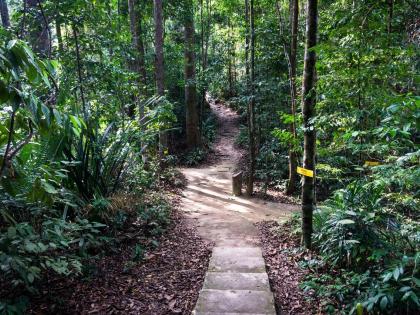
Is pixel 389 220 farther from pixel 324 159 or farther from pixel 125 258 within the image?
pixel 324 159

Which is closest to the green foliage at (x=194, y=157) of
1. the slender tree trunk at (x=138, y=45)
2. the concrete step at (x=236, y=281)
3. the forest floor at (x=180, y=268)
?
the slender tree trunk at (x=138, y=45)

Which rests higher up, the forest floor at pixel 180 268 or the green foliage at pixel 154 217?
the green foliage at pixel 154 217

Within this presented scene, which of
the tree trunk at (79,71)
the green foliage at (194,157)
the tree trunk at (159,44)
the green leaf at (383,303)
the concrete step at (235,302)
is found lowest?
the concrete step at (235,302)

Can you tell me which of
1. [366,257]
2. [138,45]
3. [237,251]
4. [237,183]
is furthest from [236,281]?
[138,45]

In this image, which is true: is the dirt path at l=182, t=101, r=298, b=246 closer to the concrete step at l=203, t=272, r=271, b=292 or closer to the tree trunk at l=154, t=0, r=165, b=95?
the concrete step at l=203, t=272, r=271, b=292

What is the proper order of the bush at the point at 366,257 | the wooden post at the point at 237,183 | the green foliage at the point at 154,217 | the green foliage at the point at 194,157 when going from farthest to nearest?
1. the green foliage at the point at 194,157
2. the wooden post at the point at 237,183
3. the green foliage at the point at 154,217
4. the bush at the point at 366,257

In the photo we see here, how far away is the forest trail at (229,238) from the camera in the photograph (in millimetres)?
3449

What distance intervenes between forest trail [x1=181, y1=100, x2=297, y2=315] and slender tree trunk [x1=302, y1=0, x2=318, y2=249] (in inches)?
31.7

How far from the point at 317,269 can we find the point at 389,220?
3.28ft

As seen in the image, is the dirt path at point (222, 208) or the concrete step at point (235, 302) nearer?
the concrete step at point (235, 302)

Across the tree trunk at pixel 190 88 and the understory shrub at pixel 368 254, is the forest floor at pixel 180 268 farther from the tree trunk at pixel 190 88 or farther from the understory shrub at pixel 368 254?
the tree trunk at pixel 190 88

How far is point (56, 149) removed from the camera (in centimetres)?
403

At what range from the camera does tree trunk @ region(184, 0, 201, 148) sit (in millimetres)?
12156


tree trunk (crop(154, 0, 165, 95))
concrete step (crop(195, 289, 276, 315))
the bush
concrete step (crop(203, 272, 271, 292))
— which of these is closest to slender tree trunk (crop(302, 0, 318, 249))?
the bush
